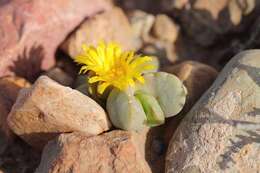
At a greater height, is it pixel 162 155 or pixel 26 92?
pixel 26 92

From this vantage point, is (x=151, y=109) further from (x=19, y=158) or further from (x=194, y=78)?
(x=19, y=158)

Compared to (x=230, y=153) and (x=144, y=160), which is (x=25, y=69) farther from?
(x=230, y=153)

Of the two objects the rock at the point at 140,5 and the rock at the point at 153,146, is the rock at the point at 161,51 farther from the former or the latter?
the rock at the point at 153,146

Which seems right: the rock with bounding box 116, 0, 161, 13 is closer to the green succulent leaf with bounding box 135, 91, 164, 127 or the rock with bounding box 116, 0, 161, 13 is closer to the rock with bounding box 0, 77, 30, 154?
the rock with bounding box 0, 77, 30, 154

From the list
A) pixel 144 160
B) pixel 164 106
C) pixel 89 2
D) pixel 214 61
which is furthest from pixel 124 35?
pixel 144 160

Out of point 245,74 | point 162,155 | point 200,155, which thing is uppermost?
point 245,74

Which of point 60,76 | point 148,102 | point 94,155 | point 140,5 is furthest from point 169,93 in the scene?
point 140,5

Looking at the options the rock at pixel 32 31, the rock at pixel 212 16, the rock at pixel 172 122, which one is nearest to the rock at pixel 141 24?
the rock at pixel 212 16
